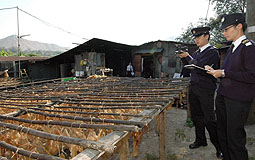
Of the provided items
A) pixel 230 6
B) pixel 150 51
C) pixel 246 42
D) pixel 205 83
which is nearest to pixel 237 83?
pixel 246 42

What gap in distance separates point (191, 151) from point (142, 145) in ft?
4.56

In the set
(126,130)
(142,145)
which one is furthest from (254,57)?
(142,145)

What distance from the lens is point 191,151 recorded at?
426 cm

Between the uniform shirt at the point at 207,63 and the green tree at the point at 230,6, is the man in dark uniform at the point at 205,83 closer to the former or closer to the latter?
the uniform shirt at the point at 207,63

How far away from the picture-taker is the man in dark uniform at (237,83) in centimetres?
236

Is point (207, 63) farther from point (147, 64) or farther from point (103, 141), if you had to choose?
point (147, 64)

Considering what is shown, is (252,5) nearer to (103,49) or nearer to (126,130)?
(126,130)

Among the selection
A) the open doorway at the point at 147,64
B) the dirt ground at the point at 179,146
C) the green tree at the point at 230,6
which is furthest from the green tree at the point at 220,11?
the dirt ground at the point at 179,146

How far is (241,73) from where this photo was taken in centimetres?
235

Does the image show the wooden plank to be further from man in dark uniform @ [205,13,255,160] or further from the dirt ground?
the dirt ground

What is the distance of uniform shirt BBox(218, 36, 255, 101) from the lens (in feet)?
7.63

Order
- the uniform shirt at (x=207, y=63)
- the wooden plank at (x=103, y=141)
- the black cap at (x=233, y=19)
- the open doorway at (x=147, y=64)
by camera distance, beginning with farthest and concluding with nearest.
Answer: the open doorway at (x=147, y=64) < the uniform shirt at (x=207, y=63) < the black cap at (x=233, y=19) < the wooden plank at (x=103, y=141)

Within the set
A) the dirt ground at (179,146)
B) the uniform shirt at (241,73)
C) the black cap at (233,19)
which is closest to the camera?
the uniform shirt at (241,73)

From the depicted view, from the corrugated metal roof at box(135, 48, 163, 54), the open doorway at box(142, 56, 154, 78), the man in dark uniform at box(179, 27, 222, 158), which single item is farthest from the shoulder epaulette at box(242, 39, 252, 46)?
the open doorway at box(142, 56, 154, 78)
